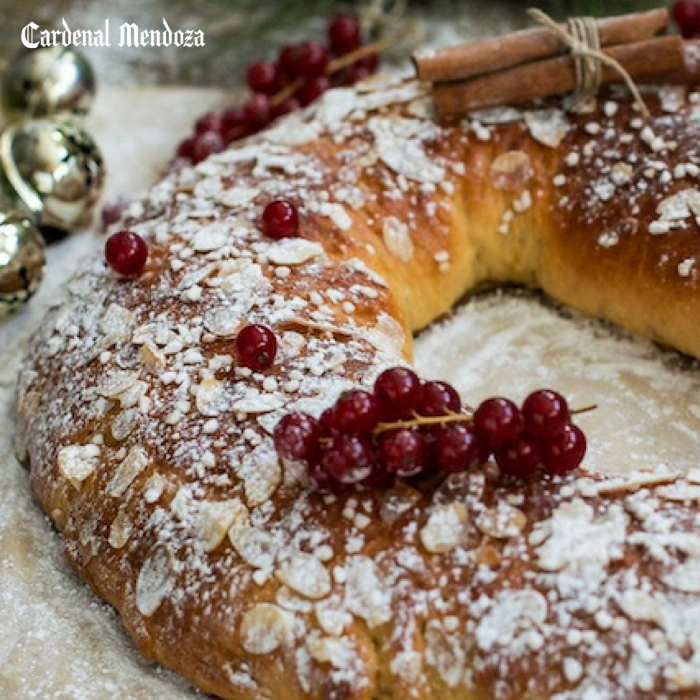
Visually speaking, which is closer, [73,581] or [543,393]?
[543,393]

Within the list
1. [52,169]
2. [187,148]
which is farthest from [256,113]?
[52,169]

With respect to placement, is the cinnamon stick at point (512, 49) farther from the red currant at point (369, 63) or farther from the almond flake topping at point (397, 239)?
the red currant at point (369, 63)

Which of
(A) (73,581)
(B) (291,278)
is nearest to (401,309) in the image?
(B) (291,278)

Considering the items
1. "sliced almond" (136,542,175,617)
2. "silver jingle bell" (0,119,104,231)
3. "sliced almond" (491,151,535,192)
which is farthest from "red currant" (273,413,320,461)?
"silver jingle bell" (0,119,104,231)

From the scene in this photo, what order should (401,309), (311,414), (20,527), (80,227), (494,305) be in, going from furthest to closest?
(80,227) → (494,305) → (401,309) → (20,527) → (311,414)

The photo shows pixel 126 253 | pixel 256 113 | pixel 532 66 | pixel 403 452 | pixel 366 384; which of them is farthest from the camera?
pixel 256 113

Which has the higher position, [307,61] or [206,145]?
[307,61]

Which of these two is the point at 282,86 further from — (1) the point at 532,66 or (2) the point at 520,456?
(2) the point at 520,456

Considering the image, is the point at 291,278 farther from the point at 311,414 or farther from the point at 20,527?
the point at 20,527
